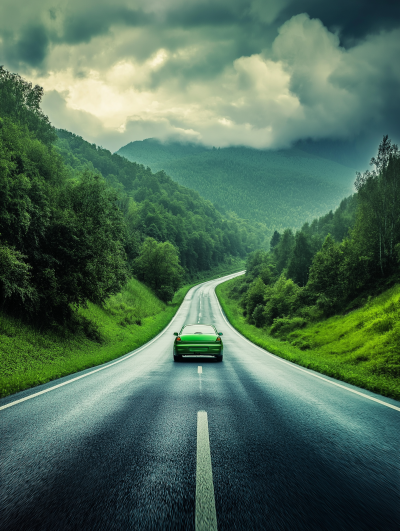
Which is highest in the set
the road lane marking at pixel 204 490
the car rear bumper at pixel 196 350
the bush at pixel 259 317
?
the road lane marking at pixel 204 490

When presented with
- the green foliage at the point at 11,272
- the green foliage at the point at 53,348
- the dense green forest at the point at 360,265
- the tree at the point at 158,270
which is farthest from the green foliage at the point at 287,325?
the tree at the point at 158,270

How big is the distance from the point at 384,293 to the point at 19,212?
23456mm

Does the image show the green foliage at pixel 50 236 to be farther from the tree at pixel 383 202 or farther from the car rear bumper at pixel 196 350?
the tree at pixel 383 202

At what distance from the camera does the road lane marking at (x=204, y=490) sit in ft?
7.29

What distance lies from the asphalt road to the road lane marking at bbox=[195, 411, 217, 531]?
0.06 feet

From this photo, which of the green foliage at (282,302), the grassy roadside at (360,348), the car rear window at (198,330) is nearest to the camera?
the grassy roadside at (360,348)

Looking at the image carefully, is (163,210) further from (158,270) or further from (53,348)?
(53,348)

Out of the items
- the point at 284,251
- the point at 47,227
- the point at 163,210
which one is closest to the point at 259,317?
the point at 47,227

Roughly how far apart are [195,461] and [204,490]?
64 cm

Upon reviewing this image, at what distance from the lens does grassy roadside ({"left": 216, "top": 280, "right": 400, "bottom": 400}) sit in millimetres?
9461

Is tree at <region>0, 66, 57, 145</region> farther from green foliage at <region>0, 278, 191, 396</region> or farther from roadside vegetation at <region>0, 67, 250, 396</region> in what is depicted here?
green foliage at <region>0, 278, 191, 396</region>

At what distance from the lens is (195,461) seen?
10.8 feet

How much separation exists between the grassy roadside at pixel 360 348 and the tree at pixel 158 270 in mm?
36202

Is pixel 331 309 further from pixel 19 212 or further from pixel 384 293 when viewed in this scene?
pixel 19 212
